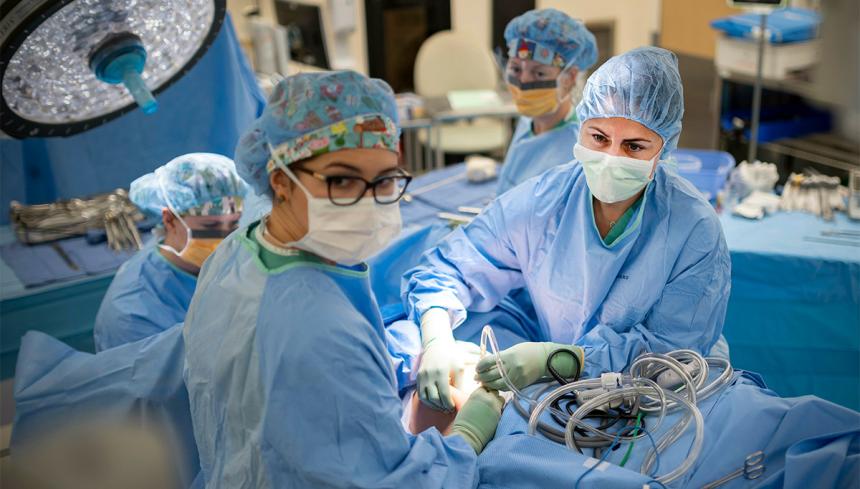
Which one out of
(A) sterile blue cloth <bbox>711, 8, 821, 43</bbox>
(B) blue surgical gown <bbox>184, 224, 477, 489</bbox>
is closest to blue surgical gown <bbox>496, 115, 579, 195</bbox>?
(B) blue surgical gown <bbox>184, 224, 477, 489</bbox>

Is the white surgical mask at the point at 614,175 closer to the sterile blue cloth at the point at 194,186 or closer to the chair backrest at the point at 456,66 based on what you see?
the sterile blue cloth at the point at 194,186

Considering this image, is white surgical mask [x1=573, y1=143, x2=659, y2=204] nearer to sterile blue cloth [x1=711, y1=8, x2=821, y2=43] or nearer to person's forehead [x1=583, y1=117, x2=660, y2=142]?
person's forehead [x1=583, y1=117, x2=660, y2=142]

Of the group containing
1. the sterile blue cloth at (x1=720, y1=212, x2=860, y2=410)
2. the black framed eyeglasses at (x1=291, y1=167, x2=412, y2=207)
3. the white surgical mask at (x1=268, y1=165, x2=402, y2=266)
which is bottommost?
the sterile blue cloth at (x1=720, y1=212, x2=860, y2=410)

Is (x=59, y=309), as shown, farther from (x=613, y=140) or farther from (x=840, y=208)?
(x=840, y=208)

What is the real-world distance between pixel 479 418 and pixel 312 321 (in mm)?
466

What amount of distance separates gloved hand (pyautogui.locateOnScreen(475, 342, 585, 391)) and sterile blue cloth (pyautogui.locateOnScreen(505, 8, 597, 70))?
1.23 metres

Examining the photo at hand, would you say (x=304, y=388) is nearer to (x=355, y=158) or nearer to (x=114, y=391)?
(x=355, y=158)

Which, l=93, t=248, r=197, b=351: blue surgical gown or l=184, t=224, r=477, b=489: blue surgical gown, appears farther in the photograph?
l=93, t=248, r=197, b=351: blue surgical gown

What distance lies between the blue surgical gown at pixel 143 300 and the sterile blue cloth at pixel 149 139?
3.36 ft

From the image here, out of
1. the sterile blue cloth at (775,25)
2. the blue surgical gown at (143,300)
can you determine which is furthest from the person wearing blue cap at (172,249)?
the sterile blue cloth at (775,25)

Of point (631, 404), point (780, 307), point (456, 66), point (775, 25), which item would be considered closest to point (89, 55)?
point (631, 404)

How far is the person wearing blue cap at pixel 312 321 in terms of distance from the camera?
1.34m

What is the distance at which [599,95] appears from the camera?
1836 mm

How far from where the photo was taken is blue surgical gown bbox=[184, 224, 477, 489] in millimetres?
1340
